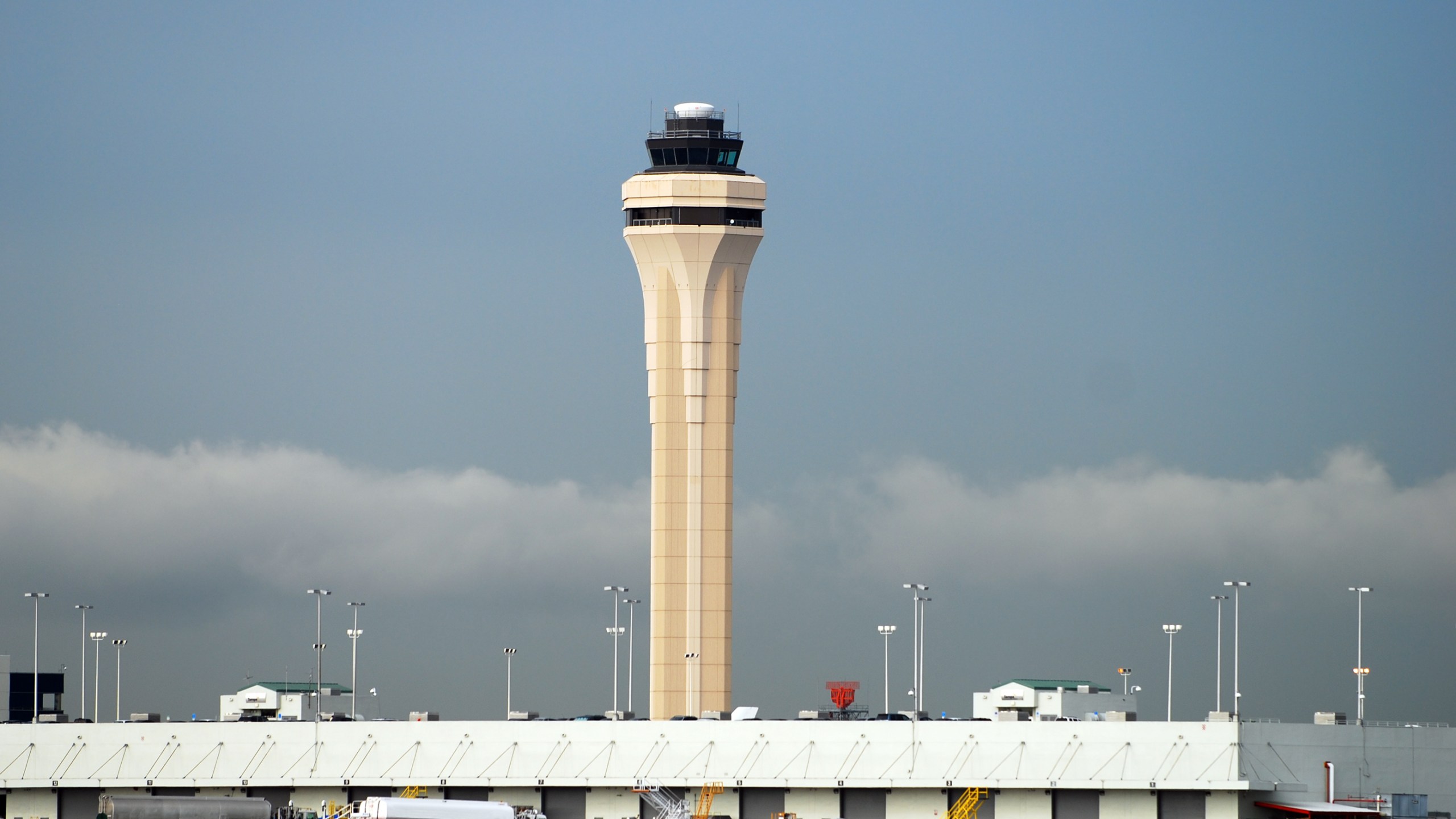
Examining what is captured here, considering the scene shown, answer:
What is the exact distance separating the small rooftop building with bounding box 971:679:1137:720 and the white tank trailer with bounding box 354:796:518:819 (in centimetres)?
3433

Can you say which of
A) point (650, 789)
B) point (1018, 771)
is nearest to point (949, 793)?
point (1018, 771)

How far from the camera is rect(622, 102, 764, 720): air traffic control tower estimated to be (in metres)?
164

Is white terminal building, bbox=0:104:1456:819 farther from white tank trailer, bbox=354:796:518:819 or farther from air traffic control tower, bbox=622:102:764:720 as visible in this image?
air traffic control tower, bbox=622:102:764:720

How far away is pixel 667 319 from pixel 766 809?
143 feet

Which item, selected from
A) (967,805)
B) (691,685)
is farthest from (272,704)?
(967,805)

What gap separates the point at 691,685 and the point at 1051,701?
28.8 metres

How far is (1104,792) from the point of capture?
131 meters

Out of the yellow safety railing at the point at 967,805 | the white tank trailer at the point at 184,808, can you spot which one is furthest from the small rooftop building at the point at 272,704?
the yellow safety railing at the point at 967,805

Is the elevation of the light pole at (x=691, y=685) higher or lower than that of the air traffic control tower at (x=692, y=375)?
lower

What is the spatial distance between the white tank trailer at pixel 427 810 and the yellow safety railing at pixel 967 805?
83.0 ft

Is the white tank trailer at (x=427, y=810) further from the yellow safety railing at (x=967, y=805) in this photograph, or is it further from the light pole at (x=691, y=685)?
the light pole at (x=691, y=685)

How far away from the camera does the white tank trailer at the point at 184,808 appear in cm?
12656

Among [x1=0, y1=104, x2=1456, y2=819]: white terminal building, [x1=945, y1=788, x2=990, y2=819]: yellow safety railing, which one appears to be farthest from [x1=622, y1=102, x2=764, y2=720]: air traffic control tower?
[x1=945, y1=788, x2=990, y2=819]: yellow safety railing

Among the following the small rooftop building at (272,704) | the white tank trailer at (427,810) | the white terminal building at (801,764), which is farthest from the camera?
the small rooftop building at (272,704)
